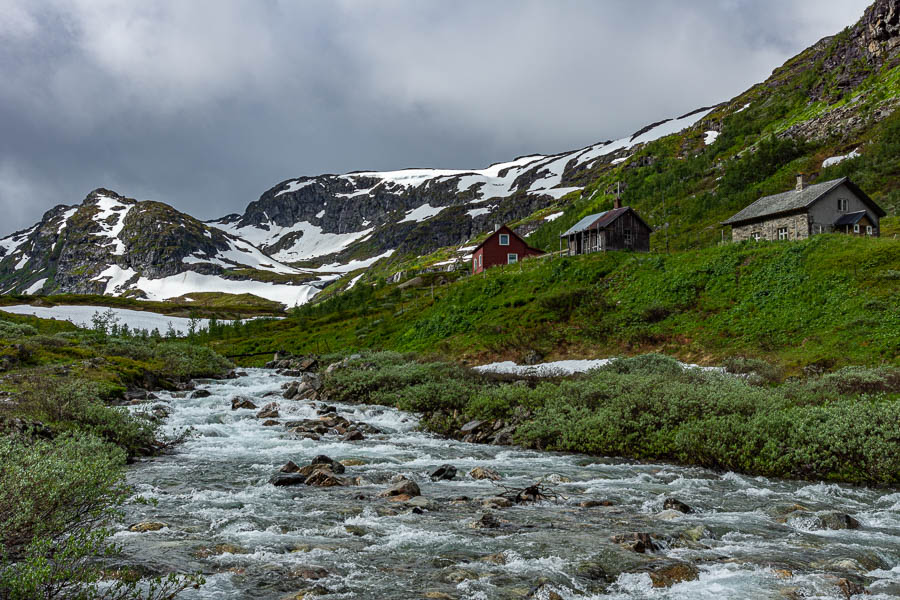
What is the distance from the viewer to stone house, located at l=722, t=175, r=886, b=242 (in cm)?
4966

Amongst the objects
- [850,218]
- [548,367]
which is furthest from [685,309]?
[850,218]

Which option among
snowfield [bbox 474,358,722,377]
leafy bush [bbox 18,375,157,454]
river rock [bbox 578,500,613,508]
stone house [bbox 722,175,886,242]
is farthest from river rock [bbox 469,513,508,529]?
stone house [bbox 722,175,886,242]

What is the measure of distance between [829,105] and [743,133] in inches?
665

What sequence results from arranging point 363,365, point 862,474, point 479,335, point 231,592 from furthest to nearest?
point 479,335
point 363,365
point 862,474
point 231,592

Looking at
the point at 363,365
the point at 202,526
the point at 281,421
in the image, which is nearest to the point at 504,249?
the point at 363,365

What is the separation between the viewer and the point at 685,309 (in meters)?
36.7

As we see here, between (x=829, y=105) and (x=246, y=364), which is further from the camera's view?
(x=829, y=105)

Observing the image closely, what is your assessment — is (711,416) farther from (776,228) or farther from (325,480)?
(776,228)

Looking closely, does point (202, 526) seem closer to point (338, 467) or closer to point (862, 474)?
point (338, 467)

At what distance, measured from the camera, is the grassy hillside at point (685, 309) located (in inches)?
1075

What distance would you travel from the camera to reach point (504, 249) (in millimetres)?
83062

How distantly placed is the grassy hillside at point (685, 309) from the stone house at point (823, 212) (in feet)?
49.6

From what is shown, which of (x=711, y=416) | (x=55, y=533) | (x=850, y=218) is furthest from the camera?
(x=850, y=218)

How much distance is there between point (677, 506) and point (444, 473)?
6110 mm
